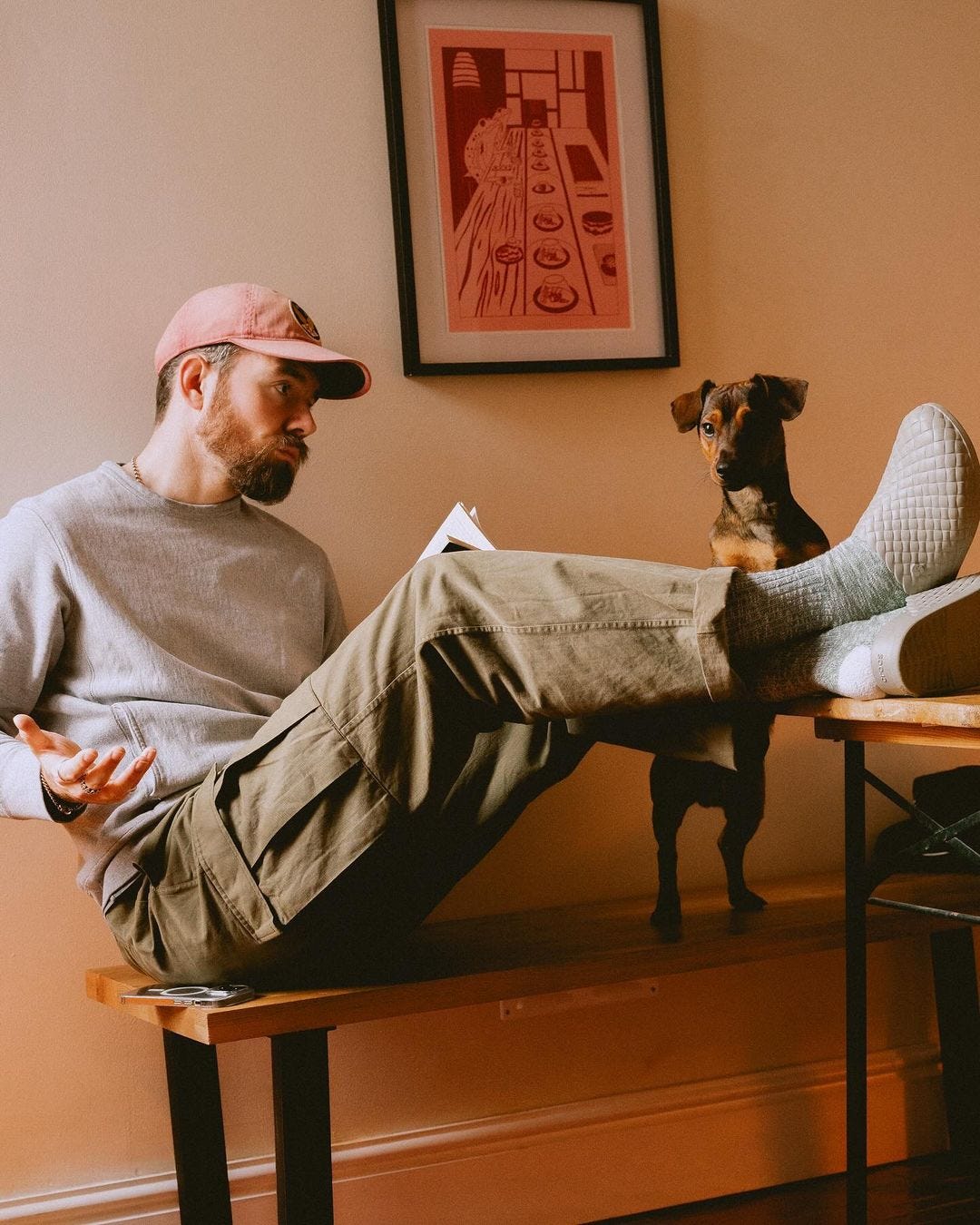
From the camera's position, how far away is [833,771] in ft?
6.74

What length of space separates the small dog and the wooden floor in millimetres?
544

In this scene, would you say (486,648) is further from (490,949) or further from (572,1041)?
(572,1041)

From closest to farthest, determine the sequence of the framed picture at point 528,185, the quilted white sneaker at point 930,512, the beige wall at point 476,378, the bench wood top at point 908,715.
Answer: the bench wood top at point 908,715 < the quilted white sneaker at point 930,512 < the beige wall at point 476,378 < the framed picture at point 528,185

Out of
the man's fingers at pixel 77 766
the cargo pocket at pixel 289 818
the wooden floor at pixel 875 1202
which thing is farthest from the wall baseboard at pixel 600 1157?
the man's fingers at pixel 77 766

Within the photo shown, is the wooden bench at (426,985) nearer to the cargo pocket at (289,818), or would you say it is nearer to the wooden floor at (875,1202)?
the cargo pocket at (289,818)

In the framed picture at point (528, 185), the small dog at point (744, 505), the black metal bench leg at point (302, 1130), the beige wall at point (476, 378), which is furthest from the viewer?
the framed picture at point (528, 185)

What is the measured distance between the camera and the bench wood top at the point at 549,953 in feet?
4.12

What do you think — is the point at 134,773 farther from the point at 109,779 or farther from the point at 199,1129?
the point at 199,1129

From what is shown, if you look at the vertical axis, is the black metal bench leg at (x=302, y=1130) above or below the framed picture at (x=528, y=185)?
below

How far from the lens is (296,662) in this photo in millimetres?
1654

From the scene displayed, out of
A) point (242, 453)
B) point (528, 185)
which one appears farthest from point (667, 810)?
point (528, 185)

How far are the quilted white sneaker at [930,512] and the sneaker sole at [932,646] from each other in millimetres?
39

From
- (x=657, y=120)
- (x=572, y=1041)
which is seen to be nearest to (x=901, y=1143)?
(x=572, y=1041)

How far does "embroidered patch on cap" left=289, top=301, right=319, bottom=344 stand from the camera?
163 centimetres
